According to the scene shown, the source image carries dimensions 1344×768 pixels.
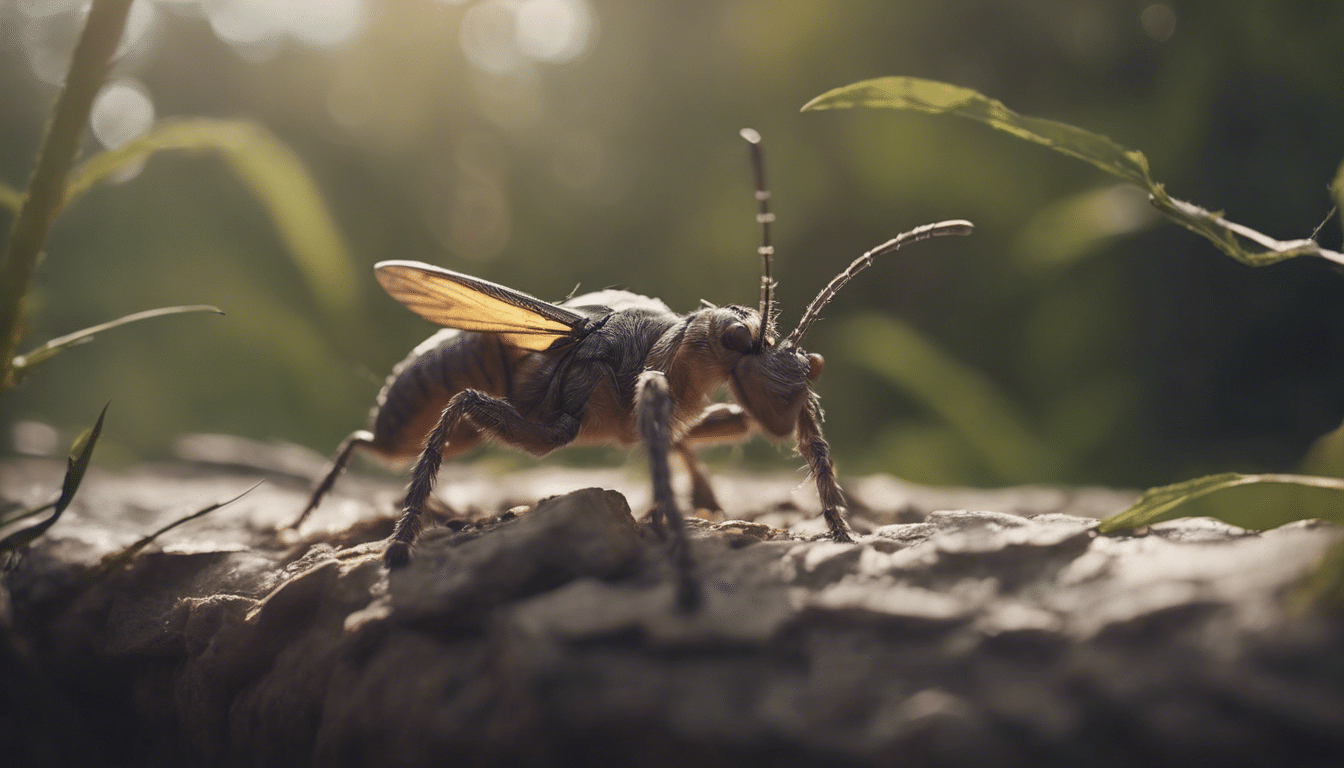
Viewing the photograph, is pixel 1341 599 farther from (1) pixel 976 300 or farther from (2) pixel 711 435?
(1) pixel 976 300

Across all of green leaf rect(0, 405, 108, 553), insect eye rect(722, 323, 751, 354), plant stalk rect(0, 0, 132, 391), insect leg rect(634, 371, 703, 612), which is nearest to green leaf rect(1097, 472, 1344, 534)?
insect leg rect(634, 371, 703, 612)

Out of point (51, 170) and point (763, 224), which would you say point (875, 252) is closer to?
point (763, 224)

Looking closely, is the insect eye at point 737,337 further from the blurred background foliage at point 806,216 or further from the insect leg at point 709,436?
the blurred background foliage at point 806,216

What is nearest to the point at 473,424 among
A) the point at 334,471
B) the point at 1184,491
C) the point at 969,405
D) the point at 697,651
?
the point at 334,471

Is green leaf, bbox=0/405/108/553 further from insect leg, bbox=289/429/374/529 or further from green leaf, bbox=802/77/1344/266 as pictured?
green leaf, bbox=802/77/1344/266

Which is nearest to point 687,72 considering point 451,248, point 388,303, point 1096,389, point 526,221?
point 526,221

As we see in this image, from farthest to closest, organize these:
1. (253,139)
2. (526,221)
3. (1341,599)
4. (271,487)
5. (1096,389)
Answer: (526,221)
(1096,389)
(271,487)
(253,139)
(1341,599)
